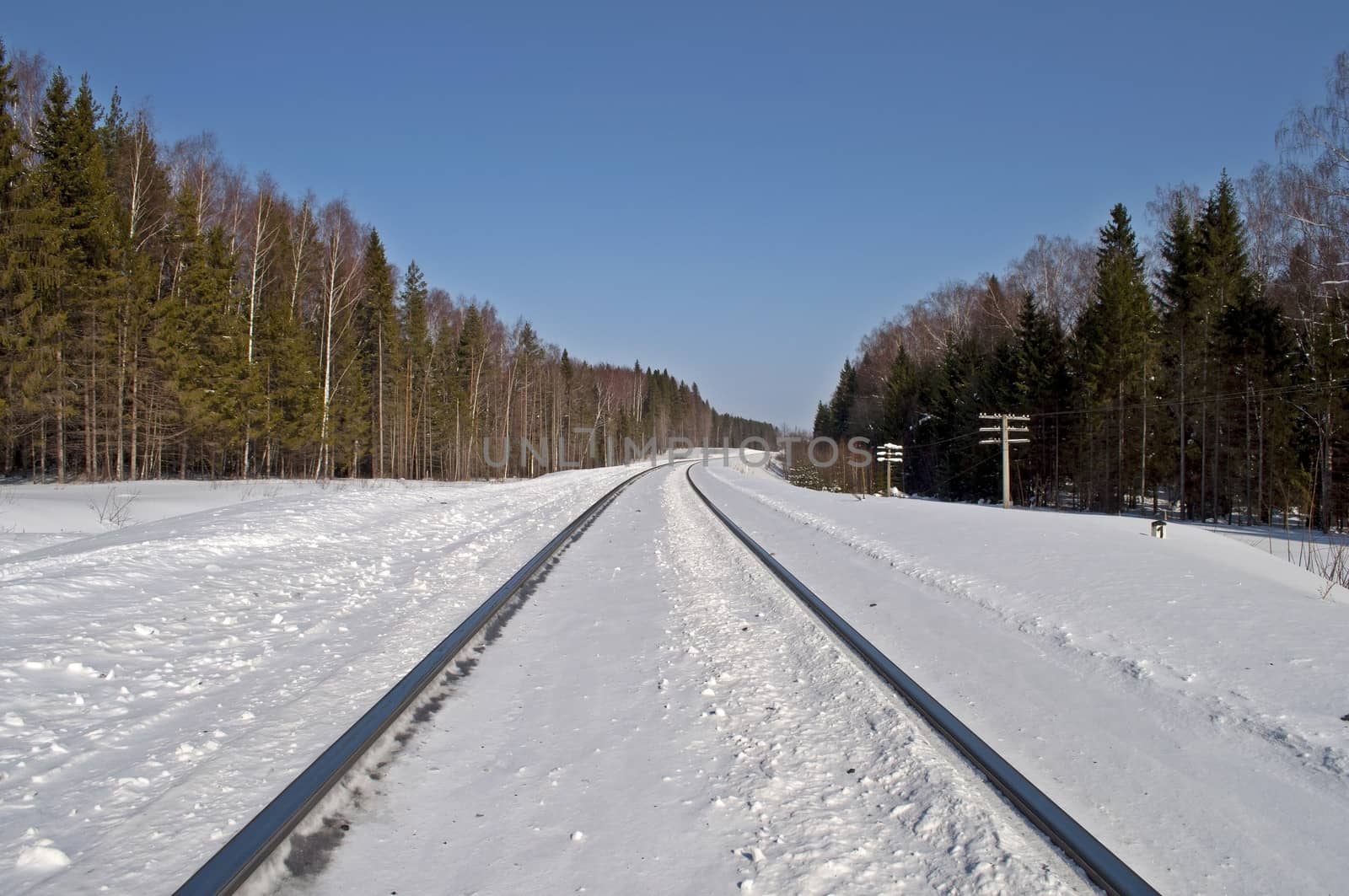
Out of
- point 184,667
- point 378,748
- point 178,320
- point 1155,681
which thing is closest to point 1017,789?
point 1155,681

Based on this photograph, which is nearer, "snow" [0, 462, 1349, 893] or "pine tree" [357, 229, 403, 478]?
"snow" [0, 462, 1349, 893]

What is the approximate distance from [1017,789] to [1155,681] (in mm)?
2534

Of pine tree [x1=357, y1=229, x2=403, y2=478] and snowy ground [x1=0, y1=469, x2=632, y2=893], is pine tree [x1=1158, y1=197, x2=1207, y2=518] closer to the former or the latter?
snowy ground [x1=0, y1=469, x2=632, y2=893]

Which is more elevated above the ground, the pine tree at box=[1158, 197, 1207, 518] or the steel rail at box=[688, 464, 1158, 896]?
the pine tree at box=[1158, 197, 1207, 518]

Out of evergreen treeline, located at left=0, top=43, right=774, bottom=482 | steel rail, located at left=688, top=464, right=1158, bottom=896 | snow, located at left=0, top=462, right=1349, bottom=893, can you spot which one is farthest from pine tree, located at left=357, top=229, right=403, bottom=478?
steel rail, located at left=688, top=464, right=1158, bottom=896

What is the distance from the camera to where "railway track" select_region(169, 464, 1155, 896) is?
262 centimetres

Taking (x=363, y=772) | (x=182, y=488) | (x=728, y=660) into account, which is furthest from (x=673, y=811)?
(x=182, y=488)

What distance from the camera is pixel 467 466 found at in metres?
62.4

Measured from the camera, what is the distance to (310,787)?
10.5 ft

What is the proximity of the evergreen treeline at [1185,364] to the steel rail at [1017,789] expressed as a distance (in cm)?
2416

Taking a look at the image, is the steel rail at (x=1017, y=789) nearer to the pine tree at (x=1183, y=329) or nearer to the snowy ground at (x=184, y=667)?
the snowy ground at (x=184, y=667)

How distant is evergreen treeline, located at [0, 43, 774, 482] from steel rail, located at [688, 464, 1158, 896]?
28.0 meters

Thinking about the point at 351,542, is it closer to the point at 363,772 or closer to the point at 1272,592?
the point at 363,772

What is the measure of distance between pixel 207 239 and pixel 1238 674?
131 ft
